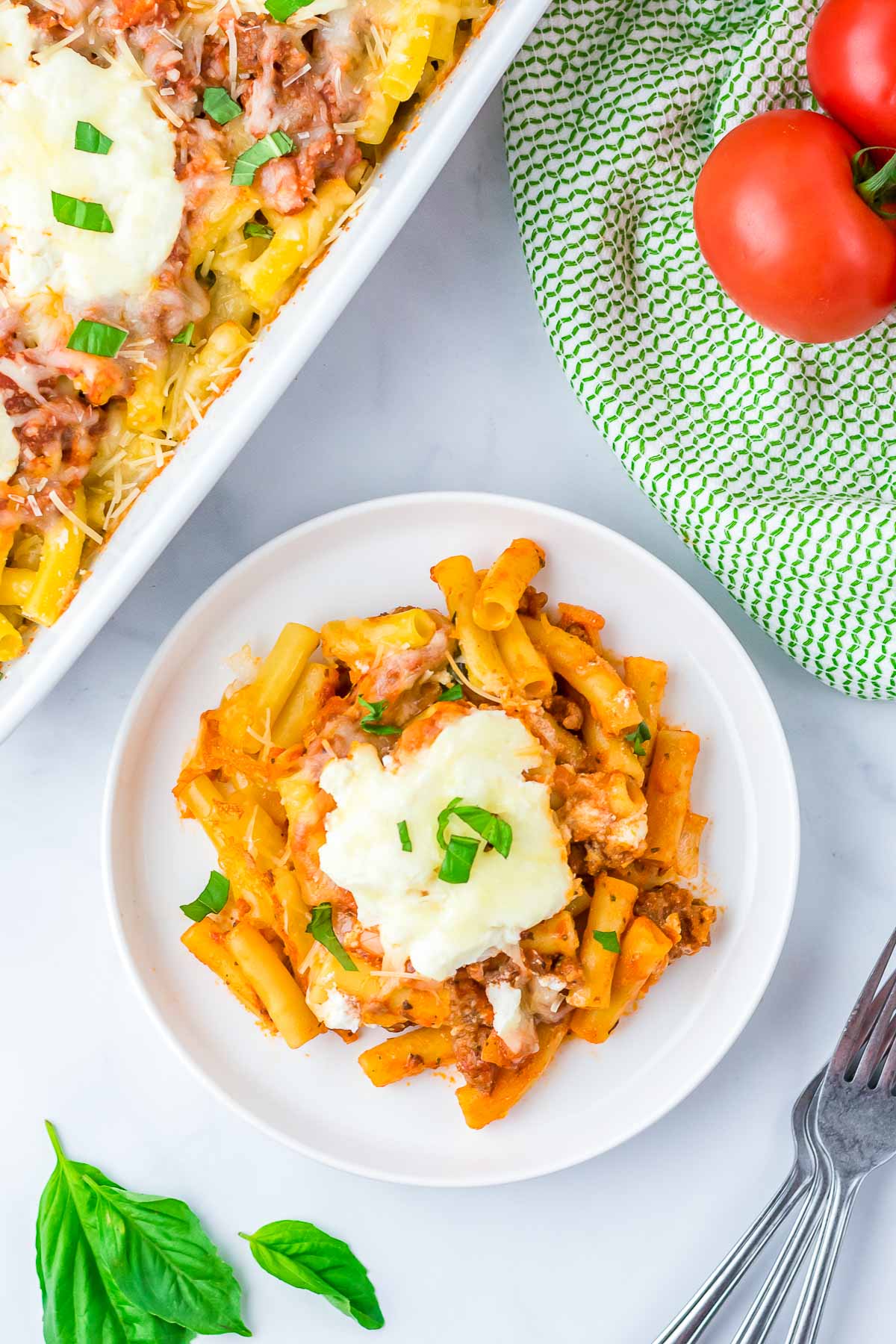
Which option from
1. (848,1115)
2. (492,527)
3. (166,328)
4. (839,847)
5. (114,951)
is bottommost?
(114,951)

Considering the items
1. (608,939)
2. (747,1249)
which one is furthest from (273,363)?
(747,1249)

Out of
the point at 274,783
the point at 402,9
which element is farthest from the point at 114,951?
the point at 402,9

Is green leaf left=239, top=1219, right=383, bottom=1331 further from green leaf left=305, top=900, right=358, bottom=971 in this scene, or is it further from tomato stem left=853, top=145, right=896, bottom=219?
tomato stem left=853, top=145, right=896, bottom=219

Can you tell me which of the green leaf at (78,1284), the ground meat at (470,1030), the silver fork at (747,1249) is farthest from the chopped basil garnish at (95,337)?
the silver fork at (747,1249)

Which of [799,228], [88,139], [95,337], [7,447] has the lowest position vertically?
[7,447]

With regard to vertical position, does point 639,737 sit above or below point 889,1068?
above

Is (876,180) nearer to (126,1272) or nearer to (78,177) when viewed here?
(78,177)

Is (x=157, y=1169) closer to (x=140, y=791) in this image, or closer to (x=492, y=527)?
(x=140, y=791)
